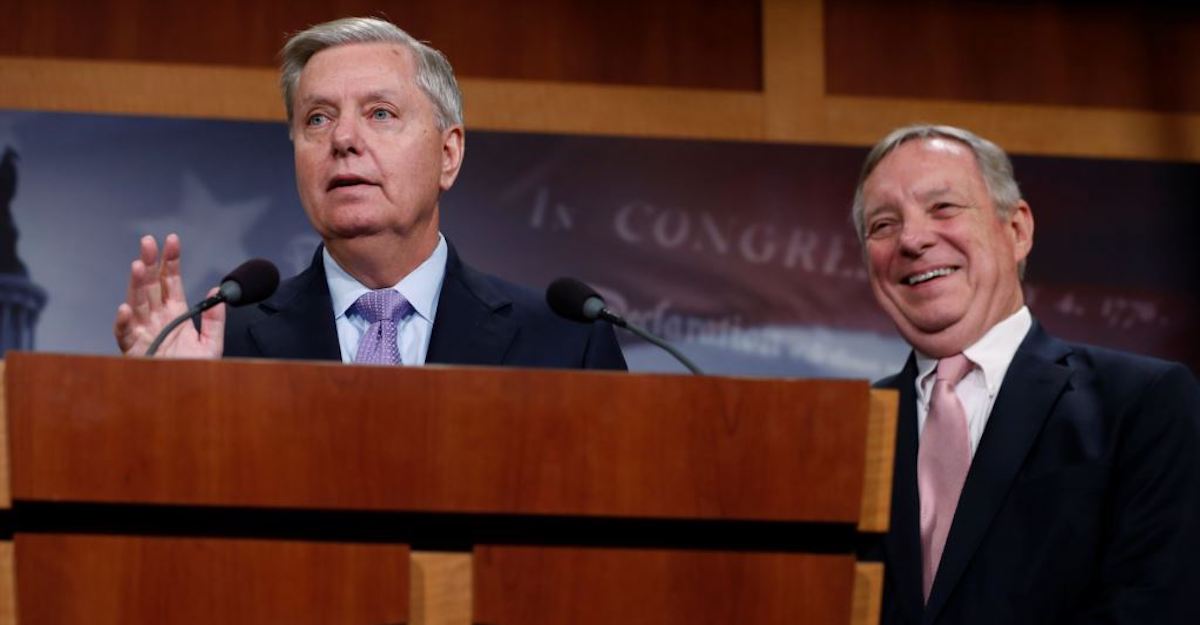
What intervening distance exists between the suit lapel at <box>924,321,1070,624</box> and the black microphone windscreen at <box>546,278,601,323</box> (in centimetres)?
64

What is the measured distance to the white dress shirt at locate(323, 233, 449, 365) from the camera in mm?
2172

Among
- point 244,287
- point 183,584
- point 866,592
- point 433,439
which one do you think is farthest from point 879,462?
point 244,287

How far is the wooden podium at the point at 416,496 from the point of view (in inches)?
53.9

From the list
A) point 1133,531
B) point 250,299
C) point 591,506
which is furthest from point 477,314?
point 1133,531

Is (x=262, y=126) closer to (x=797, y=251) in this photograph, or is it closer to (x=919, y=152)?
(x=797, y=251)

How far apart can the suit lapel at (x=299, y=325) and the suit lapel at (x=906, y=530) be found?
0.85 m

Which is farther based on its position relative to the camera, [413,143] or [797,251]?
[797,251]

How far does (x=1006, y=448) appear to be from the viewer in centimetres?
212

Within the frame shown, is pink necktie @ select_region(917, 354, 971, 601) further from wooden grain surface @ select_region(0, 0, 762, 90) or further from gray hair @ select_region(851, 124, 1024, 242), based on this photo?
wooden grain surface @ select_region(0, 0, 762, 90)

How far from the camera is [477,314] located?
220cm

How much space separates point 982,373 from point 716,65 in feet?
7.12

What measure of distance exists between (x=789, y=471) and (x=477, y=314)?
2.90 ft

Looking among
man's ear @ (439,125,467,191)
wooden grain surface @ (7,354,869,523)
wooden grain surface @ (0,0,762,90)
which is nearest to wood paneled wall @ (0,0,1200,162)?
wooden grain surface @ (0,0,762,90)

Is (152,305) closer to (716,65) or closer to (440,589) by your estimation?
(440,589)
